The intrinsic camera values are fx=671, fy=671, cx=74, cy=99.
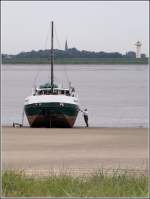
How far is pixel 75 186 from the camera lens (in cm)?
916

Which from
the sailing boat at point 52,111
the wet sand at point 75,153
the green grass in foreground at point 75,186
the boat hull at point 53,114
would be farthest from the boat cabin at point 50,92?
the green grass in foreground at point 75,186

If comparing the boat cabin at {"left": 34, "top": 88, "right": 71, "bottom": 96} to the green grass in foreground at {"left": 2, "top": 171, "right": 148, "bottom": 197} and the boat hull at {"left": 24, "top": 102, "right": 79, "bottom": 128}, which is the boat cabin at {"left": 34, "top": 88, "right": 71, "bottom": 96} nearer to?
the boat hull at {"left": 24, "top": 102, "right": 79, "bottom": 128}

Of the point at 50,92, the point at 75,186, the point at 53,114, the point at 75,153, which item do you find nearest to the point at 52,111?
the point at 53,114

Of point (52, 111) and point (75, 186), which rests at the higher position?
point (75, 186)

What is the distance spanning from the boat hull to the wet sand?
22.3 feet

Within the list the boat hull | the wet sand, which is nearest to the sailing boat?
the boat hull

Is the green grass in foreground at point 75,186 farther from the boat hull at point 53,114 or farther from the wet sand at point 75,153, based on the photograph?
the boat hull at point 53,114

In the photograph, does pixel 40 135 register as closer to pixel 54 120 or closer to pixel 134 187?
pixel 54 120

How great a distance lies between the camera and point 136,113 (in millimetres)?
48469

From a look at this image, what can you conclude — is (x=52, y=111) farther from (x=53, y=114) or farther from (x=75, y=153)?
(x=75, y=153)

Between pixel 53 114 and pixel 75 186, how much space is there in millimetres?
24372

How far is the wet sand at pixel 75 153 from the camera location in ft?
48.0

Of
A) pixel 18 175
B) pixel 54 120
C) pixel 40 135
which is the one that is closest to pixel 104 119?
pixel 54 120

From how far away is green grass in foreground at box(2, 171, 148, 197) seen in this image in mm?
8500
